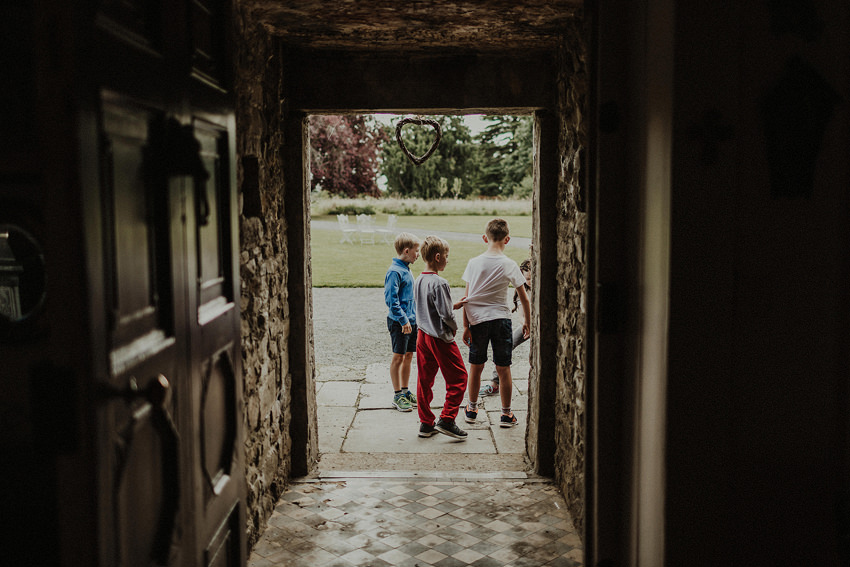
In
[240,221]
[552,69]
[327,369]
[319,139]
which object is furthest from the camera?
[319,139]

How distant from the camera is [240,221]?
3.22m

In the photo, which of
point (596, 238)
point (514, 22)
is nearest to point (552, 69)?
point (514, 22)

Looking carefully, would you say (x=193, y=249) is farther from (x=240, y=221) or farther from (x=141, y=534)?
(x=240, y=221)

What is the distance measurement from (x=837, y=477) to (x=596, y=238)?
80 cm

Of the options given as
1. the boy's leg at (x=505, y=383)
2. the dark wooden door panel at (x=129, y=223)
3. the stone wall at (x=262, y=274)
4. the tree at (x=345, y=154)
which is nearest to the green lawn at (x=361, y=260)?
the tree at (x=345, y=154)

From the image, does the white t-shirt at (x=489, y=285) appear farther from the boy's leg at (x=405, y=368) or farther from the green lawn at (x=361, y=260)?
the green lawn at (x=361, y=260)

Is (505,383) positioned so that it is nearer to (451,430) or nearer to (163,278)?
(451,430)

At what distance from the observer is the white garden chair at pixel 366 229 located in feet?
64.3

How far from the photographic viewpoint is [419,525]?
12.3ft

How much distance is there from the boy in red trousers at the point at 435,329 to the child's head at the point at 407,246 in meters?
0.22

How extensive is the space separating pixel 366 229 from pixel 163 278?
18869 mm

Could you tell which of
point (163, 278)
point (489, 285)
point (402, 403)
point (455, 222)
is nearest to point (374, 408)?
point (402, 403)

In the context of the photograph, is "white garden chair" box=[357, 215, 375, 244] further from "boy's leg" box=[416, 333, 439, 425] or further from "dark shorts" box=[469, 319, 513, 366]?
"boy's leg" box=[416, 333, 439, 425]

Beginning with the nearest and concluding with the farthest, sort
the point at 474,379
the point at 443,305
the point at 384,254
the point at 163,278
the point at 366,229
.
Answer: the point at 163,278 → the point at 443,305 → the point at 474,379 → the point at 384,254 → the point at 366,229
